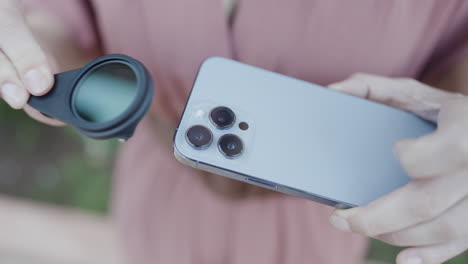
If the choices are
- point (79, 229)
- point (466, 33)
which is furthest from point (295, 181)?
point (79, 229)

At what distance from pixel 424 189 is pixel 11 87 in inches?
17.2

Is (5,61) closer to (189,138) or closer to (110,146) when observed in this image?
(189,138)

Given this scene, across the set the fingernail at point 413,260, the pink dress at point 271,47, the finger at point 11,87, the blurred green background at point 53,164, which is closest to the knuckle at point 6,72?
the finger at point 11,87

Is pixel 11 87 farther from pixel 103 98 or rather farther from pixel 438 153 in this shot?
pixel 438 153

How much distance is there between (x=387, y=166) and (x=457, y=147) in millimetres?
193

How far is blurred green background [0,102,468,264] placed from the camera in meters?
1.27

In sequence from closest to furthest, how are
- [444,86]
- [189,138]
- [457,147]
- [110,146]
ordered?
1. [457,147]
2. [189,138]
3. [444,86]
4. [110,146]

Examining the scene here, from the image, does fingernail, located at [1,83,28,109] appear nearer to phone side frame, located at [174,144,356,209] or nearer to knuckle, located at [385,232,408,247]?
phone side frame, located at [174,144,356,209]

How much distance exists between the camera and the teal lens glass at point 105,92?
16.7 inches

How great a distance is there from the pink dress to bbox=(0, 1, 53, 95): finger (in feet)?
0.41

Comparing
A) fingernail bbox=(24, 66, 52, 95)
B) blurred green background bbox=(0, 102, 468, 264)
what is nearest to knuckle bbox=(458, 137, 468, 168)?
fingernail bbox=(24, 66, 52, 95)

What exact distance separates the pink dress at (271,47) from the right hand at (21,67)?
Answer: 130 millimetres

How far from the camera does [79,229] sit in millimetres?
1130

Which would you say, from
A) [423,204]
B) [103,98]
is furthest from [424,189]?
[103,98]
